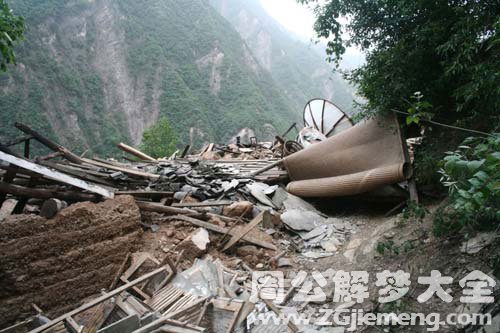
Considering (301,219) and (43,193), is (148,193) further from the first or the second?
(301,219)

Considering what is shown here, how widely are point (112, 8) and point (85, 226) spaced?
51.5 metres

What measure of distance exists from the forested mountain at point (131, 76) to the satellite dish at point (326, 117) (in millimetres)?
26889

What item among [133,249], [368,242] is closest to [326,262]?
[368,242]

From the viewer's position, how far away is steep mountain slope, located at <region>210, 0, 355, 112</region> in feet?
212

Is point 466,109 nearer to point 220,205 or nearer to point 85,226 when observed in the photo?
point 220,205

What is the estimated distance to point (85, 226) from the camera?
3967 millimetres

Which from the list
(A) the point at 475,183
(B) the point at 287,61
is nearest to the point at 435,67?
(A) the point at 475,183

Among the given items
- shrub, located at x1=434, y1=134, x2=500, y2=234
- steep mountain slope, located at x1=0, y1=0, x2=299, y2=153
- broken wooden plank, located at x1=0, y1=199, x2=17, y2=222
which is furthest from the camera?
steep mountain slope, located at x1=0, y1=0, x2=299, y2=153

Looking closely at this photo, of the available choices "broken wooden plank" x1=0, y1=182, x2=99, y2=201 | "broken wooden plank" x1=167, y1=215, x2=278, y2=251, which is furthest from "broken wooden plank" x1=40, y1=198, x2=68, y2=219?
"broken wooden plank" x1=167, y1=215, x2=278, y2=251

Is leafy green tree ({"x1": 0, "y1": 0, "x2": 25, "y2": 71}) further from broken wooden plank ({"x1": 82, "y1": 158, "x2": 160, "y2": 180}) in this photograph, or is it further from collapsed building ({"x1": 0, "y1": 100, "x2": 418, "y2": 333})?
broken wooden plank ({"x1": 82, "y1": 158, "x2": 160, "y2": 180})

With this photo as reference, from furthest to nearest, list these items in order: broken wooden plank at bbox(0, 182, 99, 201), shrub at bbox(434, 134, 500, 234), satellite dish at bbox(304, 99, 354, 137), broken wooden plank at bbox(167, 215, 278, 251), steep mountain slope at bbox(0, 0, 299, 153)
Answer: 1. steep mountain slope at bbox(0, 0, 299, 153)
2. satellite dish at bbox(304, 99, 354, 137)
3. broken wooden plank at bbox(167, 215, 278, 251)
4. broken wooden plank at bbox(0, 182, 99, 201)
5. shrub at bbox(434, 134, 500, 234)

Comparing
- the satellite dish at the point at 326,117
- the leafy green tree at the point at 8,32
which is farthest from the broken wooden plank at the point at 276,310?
the satellite dish at the point at 326,117

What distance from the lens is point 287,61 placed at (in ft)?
234

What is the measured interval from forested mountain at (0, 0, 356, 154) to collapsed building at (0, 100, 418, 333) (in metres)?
29.4
